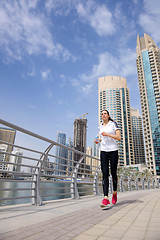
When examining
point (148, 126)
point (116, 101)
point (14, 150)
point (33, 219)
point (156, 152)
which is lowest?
point (33, 219)

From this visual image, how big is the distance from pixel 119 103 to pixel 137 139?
34168mm

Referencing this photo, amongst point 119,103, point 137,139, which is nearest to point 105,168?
point 119,103

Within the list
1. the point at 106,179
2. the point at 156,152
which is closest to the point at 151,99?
the point at 156,152

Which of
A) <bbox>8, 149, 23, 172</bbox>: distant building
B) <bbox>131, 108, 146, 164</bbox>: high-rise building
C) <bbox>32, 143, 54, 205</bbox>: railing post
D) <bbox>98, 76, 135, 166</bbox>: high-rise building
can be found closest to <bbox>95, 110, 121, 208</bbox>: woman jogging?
<bbox>32, 143, 54, 205</bbox>: railing post

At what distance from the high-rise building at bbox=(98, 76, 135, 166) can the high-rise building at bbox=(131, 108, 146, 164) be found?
17.3 m

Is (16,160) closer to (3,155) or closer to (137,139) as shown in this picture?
(3,155)

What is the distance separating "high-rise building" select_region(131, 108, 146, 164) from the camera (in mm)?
129875

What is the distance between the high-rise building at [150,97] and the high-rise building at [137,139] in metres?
49.8

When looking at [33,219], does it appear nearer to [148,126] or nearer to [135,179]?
[135,179]

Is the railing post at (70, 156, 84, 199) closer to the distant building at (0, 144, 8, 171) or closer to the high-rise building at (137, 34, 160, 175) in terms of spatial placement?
the distant building at (0, 144, 8, 171)

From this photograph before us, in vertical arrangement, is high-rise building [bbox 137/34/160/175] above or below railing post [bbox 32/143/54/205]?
above

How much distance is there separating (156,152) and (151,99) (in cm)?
2658

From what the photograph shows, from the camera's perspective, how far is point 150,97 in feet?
280

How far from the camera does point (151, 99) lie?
8475 cm
